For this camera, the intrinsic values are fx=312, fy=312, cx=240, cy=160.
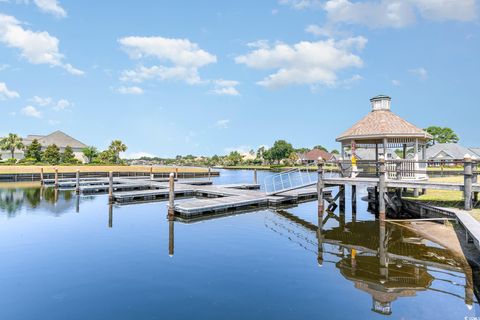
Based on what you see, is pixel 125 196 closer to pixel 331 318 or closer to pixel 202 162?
pixel 331 318

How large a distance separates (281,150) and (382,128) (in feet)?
325

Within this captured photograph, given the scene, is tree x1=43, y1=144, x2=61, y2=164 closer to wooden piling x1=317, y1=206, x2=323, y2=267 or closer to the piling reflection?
the piling reflection

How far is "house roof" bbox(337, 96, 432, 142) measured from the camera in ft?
56.7

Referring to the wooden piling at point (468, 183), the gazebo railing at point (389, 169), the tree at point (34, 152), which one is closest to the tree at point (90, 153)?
the tree at point (34, 152)

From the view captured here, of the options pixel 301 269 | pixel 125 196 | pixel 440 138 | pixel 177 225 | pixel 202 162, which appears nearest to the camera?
pixel 301 269

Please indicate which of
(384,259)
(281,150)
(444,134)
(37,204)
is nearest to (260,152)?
(281,150)

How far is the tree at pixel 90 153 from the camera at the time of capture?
3009 inches

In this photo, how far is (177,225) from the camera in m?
16.1

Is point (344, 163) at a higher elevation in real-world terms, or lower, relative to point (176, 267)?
higher

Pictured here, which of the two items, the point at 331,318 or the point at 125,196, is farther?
the point at 125,196

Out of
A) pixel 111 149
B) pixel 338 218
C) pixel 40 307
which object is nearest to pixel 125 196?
pixel 338 218

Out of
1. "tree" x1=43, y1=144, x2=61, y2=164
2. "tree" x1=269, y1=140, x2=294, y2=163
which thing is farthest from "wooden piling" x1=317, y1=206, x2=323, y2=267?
"tree" x1=269, y1=140, x2=294, y2=163

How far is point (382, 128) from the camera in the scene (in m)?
17.9

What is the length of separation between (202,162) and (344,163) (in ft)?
448
